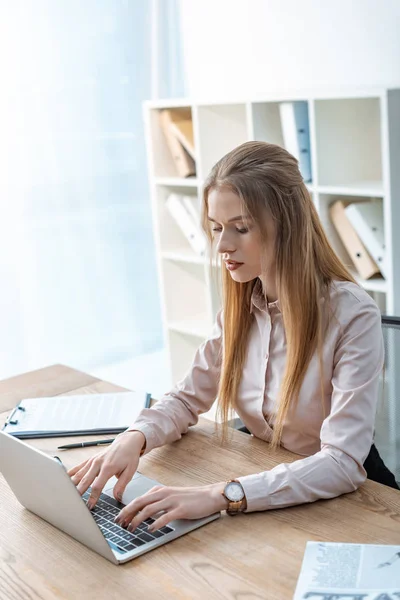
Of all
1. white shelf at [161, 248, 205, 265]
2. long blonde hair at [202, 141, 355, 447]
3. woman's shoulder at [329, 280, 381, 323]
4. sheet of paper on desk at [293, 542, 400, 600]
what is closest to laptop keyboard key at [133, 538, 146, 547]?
sheet of paper on desk at [293, 542, 400, 600]

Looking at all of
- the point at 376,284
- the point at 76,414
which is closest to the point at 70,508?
the point at 76,414

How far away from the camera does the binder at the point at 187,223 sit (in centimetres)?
349

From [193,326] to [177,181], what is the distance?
2.22ft

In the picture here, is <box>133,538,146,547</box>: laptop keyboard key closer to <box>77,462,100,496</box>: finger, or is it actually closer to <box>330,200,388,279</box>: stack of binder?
<box>77,462,100,496</box>: finger

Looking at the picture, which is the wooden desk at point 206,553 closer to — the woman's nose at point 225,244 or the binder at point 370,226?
the woman's nose at point 225,244

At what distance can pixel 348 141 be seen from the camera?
287cm

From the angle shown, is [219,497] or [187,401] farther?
[187,401]

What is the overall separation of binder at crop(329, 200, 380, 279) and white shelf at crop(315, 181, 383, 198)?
68 millimetres

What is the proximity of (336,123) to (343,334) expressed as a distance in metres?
1.56

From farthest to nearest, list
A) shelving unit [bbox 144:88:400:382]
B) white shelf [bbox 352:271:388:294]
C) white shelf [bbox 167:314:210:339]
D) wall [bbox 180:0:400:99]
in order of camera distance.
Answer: white shelf [bbox 167:314:210:339] → wall [bbox 180:0:400:99] → white shelf [bbox 352:271:388:294] → shelving unit [bbox 144:88:400:382]

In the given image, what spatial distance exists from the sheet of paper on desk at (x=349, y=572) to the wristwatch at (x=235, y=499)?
153 mm

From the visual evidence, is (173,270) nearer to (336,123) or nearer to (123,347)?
(123,347)

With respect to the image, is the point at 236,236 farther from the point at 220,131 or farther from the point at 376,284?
the point at 220,131

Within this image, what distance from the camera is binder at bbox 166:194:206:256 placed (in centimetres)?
349
